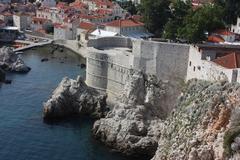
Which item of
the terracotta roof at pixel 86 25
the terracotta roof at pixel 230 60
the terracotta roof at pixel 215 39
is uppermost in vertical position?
the terracotta roof at pixel 230 60

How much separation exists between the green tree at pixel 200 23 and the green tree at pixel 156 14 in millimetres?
5962

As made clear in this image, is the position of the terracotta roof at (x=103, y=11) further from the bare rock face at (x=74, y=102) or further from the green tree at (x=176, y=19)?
Answer: the bare rock face at (x=74, y=102)

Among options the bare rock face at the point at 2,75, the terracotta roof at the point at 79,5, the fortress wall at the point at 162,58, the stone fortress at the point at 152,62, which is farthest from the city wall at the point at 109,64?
the terracotta roof at the point at 79,5

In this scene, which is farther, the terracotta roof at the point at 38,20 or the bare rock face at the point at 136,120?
the terracotta roof at the point at 38,20

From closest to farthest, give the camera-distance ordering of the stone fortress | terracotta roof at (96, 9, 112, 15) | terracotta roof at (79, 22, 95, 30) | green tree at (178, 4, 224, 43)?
1. the stone fortress
2. green tree at (178, 4, 224, 43)
3. terracotta roof at (79, 22, 95, 30)
4. terracotta roof at (96, 9, 112, 15)

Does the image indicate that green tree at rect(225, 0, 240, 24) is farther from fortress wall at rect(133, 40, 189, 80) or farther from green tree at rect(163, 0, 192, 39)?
fortress wall at rect(133, 40, 189, 80)

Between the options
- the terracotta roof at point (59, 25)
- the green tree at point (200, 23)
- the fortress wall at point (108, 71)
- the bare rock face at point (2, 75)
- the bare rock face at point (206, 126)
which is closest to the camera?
the bare rock face at point (206, 126)

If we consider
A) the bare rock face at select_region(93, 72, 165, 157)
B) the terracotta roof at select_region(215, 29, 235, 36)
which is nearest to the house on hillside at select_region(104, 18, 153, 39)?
the terracotta roof at select_region(215, 29, 235, 36)

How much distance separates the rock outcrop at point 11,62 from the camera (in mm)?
61550

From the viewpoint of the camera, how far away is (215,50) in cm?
3919

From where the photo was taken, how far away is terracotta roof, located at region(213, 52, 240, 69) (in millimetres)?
35806

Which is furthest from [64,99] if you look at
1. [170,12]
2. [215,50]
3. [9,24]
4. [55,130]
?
[9,24]

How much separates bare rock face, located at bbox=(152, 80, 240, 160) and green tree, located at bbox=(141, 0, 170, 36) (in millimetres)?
25968

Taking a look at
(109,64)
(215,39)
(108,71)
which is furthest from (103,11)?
(109,64)
